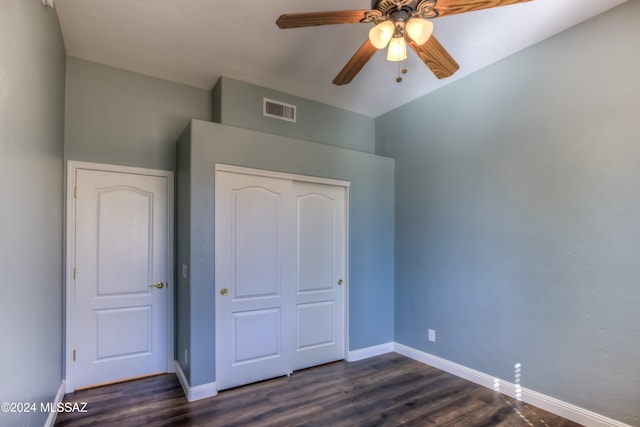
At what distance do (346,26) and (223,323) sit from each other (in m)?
2.84

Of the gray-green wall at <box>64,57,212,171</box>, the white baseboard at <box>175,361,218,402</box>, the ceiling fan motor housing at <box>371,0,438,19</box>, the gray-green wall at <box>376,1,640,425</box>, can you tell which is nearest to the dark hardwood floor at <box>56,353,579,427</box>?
the white baseboard at <box>175,361,218,402</box>

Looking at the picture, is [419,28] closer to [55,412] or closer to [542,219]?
[542,219]

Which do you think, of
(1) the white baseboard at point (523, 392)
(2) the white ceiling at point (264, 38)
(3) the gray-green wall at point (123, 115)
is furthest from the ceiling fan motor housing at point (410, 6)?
(1) the white baseboard at point (523, 392)

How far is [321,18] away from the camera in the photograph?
5.84ft

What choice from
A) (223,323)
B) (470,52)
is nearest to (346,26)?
(470,52)

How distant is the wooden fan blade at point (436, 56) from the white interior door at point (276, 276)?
182cm

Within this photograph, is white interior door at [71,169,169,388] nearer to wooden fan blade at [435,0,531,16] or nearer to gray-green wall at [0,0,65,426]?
gray-green wall at [0,0,65,426]

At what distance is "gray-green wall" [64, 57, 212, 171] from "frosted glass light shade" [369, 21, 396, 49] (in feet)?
8.14

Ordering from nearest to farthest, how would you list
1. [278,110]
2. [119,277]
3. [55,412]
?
[55,412] → [119,277] → [278,110]

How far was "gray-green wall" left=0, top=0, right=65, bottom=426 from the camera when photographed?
1.43 metres

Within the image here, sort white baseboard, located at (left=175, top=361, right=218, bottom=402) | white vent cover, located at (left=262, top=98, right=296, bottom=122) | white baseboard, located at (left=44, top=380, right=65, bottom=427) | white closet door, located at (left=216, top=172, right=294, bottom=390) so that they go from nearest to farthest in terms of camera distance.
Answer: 1. white baseboard, located at (left=44, top=380, right=65, bottom=427)
2. white baseboard, located at (left=175, top=361, right=218, bottom=402)
3. white closet door, located at (left=216, top=172, right=294, bottom=390)
4. white vent cover, located at (left=262, top=98, right=296, bottom=122)

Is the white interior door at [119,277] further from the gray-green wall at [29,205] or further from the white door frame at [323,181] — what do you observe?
the white door frame at [323,181]

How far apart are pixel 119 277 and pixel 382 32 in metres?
3.20

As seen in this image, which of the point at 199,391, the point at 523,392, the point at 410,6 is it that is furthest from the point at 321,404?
the point at 410,6
